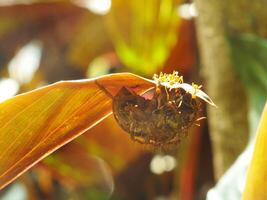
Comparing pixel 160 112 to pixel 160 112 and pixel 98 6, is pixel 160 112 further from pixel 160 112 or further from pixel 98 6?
pixel 98 6

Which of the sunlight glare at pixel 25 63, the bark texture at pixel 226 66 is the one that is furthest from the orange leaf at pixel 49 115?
the sunlight glare at pixel 25 63

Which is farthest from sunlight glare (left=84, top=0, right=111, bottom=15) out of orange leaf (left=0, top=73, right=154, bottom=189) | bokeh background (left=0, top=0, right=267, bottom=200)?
orange leaf (left=0, top=73, right=154, bottom=189)

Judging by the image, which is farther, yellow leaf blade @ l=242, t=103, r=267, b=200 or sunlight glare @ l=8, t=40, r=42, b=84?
sunlight glare @ l=8, t=40, r=42, b=84

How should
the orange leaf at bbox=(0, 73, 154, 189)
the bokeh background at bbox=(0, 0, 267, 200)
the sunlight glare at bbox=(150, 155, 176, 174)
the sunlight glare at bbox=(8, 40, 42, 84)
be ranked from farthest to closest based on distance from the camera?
the sunlight glare at bbox=(8, 40, 42, 84)
the sunlight glare at bbox=(150, 155, 176, 174)
the bokeh background at bbox=(0, 0, 267, 200)
the orange leaf at bbox=(0, 73, 154, 189)

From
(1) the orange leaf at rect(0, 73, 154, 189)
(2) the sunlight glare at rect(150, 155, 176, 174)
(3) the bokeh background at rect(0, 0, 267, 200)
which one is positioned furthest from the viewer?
(2) the sunlight glare at rect(150, 155, 176, 174)

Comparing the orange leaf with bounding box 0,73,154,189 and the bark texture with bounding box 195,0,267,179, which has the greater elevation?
the orange leaf with bounding box 0,73,154,189

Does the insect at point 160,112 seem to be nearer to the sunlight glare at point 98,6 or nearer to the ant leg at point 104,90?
the ant leg at point 104,90

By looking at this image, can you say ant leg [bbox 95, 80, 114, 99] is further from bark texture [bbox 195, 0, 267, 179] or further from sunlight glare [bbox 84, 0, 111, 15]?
sunlight glare [bbox 84, 0, 111, 15]

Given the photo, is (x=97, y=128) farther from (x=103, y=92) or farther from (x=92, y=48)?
(x=103, y=92)
